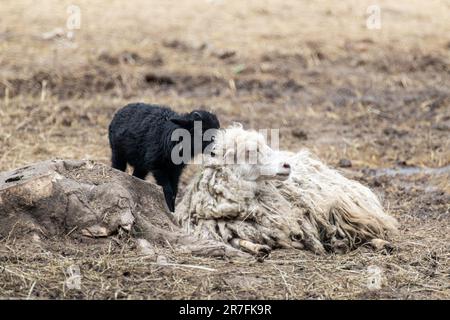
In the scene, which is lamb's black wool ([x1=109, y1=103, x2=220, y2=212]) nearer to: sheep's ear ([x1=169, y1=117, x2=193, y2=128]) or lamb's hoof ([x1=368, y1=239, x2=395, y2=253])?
sheep's ear ([x1=169, y1=117, x2=193, y2=128])

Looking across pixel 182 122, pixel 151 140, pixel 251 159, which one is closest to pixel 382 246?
pixel 251 159

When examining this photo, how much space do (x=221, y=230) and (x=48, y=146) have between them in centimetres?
433

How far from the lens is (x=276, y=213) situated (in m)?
6.45

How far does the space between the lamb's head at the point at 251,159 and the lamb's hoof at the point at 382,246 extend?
3.14 ft

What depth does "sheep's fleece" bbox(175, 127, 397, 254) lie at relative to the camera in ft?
20.8

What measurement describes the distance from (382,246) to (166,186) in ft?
7.04

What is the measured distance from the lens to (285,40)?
15867mm

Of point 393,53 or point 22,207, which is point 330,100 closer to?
point 393,53

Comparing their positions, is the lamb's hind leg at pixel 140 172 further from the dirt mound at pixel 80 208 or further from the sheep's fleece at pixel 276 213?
the dirt mound at pixel 80 208

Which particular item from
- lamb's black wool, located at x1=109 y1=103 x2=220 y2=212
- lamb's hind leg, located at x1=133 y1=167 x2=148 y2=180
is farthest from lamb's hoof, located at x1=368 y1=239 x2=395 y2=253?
lamb's hind leg, located at x1=133 y1=167 x2=148 y2=180

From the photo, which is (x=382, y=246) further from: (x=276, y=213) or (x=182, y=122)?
(x=182, y=122)

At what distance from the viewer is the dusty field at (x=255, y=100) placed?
5.43 m

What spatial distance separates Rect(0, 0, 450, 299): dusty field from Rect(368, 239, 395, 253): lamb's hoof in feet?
0.26
